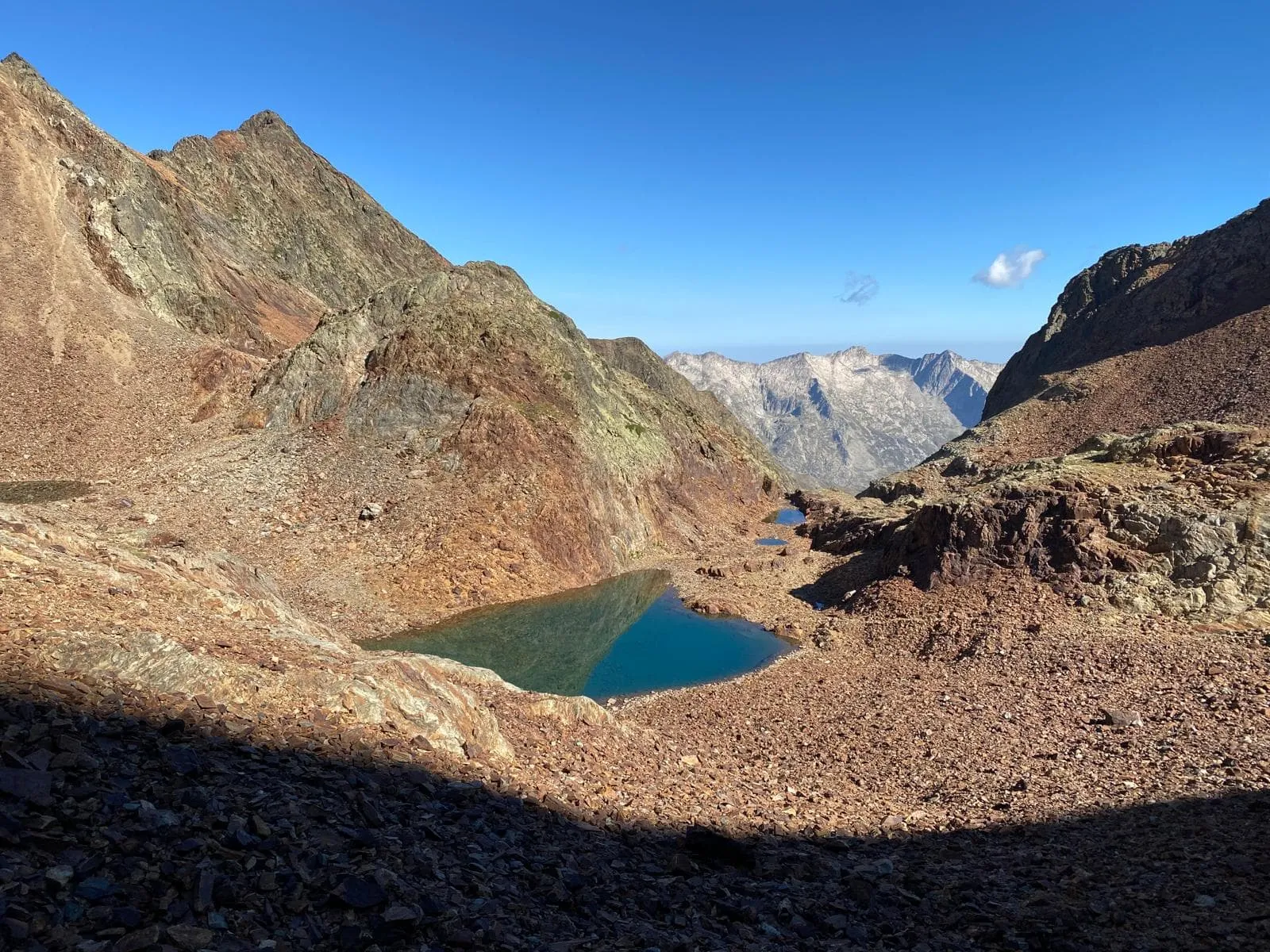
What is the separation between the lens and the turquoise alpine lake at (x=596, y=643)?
86.4 ft

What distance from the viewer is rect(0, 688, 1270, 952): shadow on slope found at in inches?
214

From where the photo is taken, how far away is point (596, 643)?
100ft

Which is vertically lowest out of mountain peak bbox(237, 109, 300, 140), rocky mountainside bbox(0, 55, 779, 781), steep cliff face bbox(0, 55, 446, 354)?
Result: rocky mountainside bbox(0, 55, 779, 781)

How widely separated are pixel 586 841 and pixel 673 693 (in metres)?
15.4

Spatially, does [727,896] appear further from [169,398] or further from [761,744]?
[169,398]

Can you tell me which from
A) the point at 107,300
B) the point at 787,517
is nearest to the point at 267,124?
the point at 107,300

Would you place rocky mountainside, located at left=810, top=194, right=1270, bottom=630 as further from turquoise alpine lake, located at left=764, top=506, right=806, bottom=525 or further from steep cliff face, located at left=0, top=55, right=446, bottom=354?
steep cliff face, located at left=0, top=55, right=446, bottom=354

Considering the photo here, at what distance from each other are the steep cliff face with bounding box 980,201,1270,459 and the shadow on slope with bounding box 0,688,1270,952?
180 ft

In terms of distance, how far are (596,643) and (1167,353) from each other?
66714mm

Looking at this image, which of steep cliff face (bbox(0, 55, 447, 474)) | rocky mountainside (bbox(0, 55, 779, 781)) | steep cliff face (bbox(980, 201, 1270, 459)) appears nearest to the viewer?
rocky mountainside (bbox(0, 55, 779, 781))

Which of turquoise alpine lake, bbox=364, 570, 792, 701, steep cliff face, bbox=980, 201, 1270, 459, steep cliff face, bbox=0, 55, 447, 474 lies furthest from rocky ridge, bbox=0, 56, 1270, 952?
steep cliff face, bbox=980, 201, 1270, 459

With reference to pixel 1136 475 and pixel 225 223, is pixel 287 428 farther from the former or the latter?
pixel 1136 475

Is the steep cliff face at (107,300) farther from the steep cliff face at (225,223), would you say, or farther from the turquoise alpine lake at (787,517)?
the turquoise alpine lake at (787,517)

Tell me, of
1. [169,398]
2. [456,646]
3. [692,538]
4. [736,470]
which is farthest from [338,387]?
[736,470]
